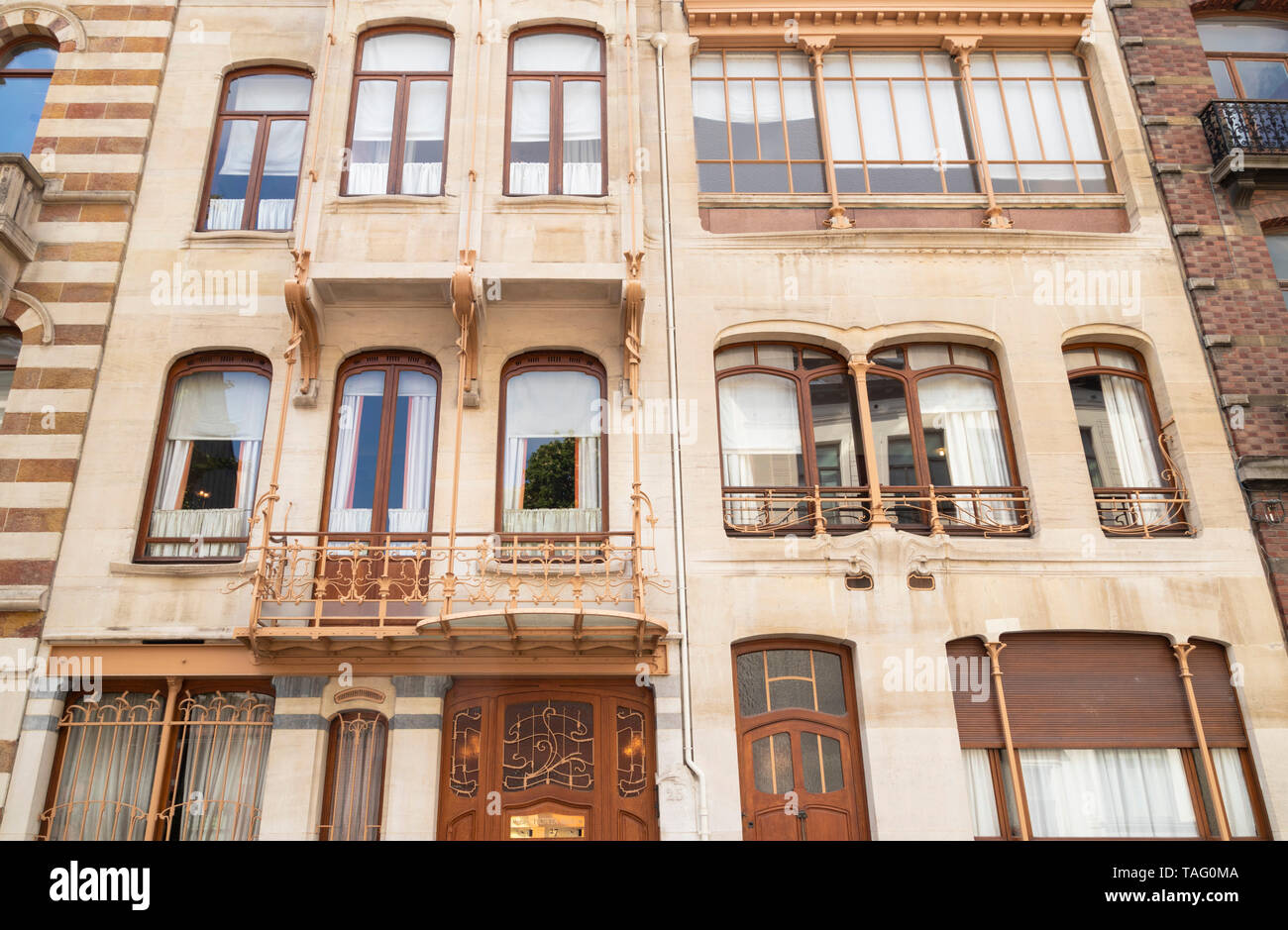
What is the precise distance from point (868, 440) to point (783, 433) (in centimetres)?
111

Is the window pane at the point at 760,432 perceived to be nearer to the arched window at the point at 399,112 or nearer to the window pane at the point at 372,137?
the arched window at the point at 399,112

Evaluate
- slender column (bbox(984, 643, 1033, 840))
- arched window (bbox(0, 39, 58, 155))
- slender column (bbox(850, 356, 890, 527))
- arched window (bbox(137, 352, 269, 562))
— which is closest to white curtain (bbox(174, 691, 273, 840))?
arched window (bbox(137, 352, 269, 562))

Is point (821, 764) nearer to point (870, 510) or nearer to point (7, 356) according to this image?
point (870, 510)

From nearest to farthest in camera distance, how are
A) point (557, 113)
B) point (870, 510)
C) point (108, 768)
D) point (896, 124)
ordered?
point (108, 768), point (870, 510), point (557, 113), point (896, 124)

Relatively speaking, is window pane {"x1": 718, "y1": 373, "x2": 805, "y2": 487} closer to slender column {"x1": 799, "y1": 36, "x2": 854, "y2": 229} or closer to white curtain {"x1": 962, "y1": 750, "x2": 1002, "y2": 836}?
slender column {"x1": 799, "y1": 36, "x2": 854, "y2": 229}

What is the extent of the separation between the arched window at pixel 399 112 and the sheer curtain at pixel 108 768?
708 centimetres

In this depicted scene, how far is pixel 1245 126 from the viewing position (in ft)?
42.1

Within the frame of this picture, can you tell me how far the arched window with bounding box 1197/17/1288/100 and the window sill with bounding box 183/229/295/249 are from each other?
14.4m

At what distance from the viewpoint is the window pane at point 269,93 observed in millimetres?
13305

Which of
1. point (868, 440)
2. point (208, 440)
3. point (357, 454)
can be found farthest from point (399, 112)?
point (868, 440)

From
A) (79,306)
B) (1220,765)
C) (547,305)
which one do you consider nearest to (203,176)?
(79,306)

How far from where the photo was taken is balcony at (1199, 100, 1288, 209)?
1241 cm

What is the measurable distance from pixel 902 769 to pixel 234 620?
7760 millimetres

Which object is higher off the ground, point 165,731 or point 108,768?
point 165,731
